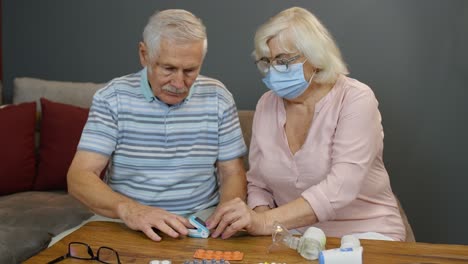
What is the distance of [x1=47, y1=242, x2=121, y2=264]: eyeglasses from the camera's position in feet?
4.59

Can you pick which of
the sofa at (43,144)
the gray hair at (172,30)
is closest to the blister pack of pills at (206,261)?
the gray hair at (172,30)

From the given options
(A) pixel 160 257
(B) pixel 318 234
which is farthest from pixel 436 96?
(A) pixel 160 257

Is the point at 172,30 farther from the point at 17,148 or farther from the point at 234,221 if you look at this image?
the point at 17,148

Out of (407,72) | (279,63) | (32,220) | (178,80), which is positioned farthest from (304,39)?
(32,220)

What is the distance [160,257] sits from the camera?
4.68 feet

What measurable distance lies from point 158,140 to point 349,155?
2.02ft

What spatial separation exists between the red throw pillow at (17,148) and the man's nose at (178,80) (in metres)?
1.16

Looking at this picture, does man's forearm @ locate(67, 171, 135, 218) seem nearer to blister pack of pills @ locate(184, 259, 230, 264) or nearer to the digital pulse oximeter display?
the digital pulse oximeter display

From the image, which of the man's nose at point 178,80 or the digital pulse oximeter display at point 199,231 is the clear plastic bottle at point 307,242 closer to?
the digital pulse oximeter display at point 199,231

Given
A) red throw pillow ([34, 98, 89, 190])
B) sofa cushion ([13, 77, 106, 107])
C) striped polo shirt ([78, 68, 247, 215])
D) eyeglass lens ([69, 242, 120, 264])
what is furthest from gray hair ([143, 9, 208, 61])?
sofa cushion ([13, 77, 106, 107])

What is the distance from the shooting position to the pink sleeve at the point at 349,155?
5.85 feet

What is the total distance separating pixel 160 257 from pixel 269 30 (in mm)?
856

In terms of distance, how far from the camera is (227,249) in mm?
1485

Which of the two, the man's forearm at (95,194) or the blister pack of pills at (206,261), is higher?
the blister pack of pills at (206,261)
